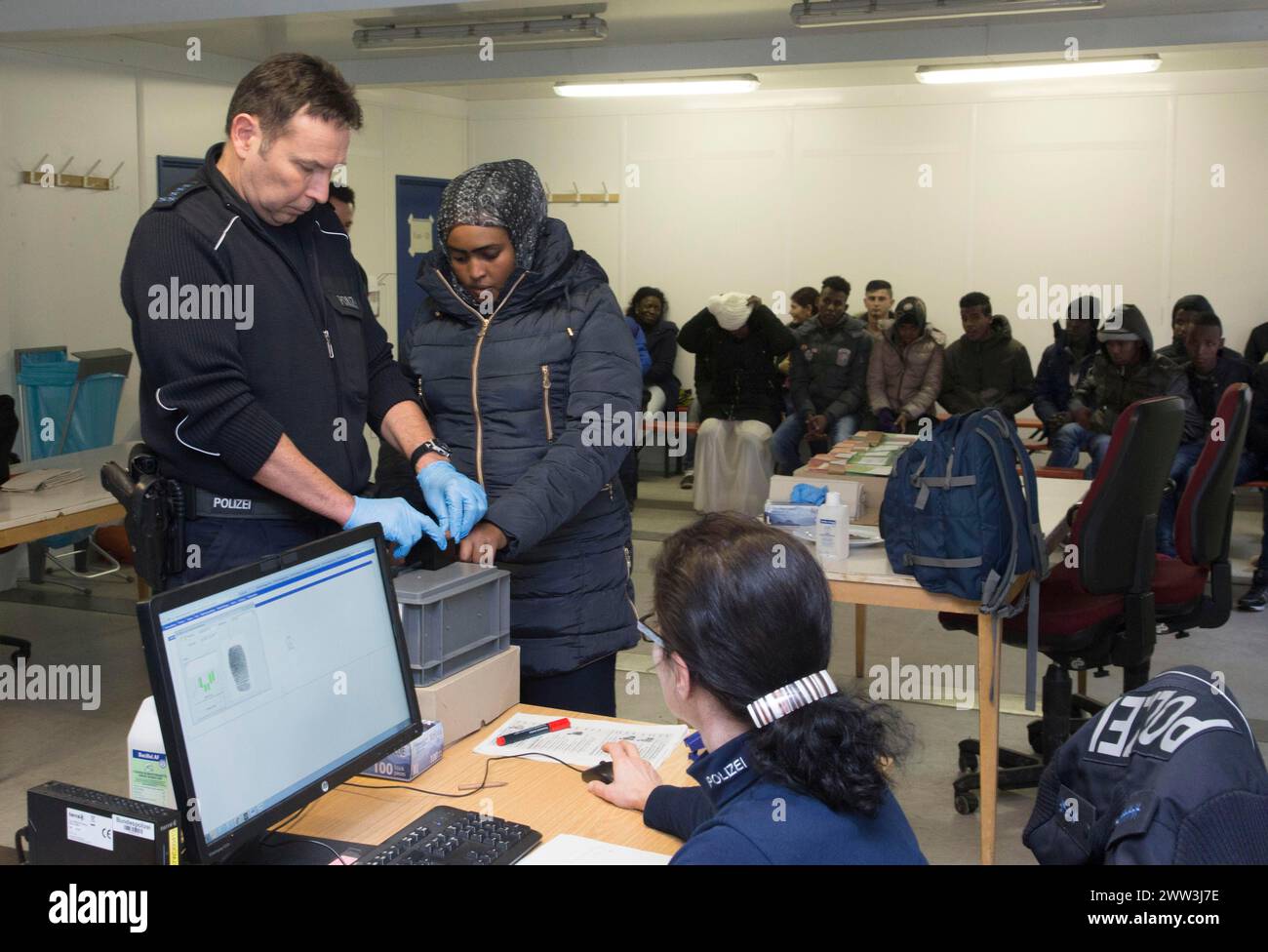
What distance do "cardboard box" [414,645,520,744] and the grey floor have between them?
1007 mm

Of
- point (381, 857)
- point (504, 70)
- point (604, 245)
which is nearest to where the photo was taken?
point (381, 857)

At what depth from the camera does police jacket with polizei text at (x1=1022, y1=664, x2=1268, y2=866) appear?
46.3 inches

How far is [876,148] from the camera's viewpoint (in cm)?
960

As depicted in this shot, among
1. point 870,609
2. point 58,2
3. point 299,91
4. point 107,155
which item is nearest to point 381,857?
point 299,91

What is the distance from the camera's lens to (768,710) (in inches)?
53.4

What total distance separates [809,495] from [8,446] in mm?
3156

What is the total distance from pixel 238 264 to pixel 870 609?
4549 mm

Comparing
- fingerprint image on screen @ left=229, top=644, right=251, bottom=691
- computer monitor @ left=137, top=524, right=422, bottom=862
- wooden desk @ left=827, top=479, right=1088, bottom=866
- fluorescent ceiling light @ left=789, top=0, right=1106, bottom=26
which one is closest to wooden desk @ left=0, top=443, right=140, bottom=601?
wooden desk @ left=827, top=479, right=1088, bottom=866

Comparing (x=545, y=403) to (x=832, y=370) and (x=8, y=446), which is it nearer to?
(x=8, y=446)

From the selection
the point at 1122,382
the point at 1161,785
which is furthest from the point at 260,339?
the point at 1122,382

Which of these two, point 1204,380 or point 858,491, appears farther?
point 1204,380

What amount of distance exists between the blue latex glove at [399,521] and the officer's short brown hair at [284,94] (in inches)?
26.0

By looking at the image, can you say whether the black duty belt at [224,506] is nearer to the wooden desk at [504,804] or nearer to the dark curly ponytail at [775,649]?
the wooden desk at [504,804]
